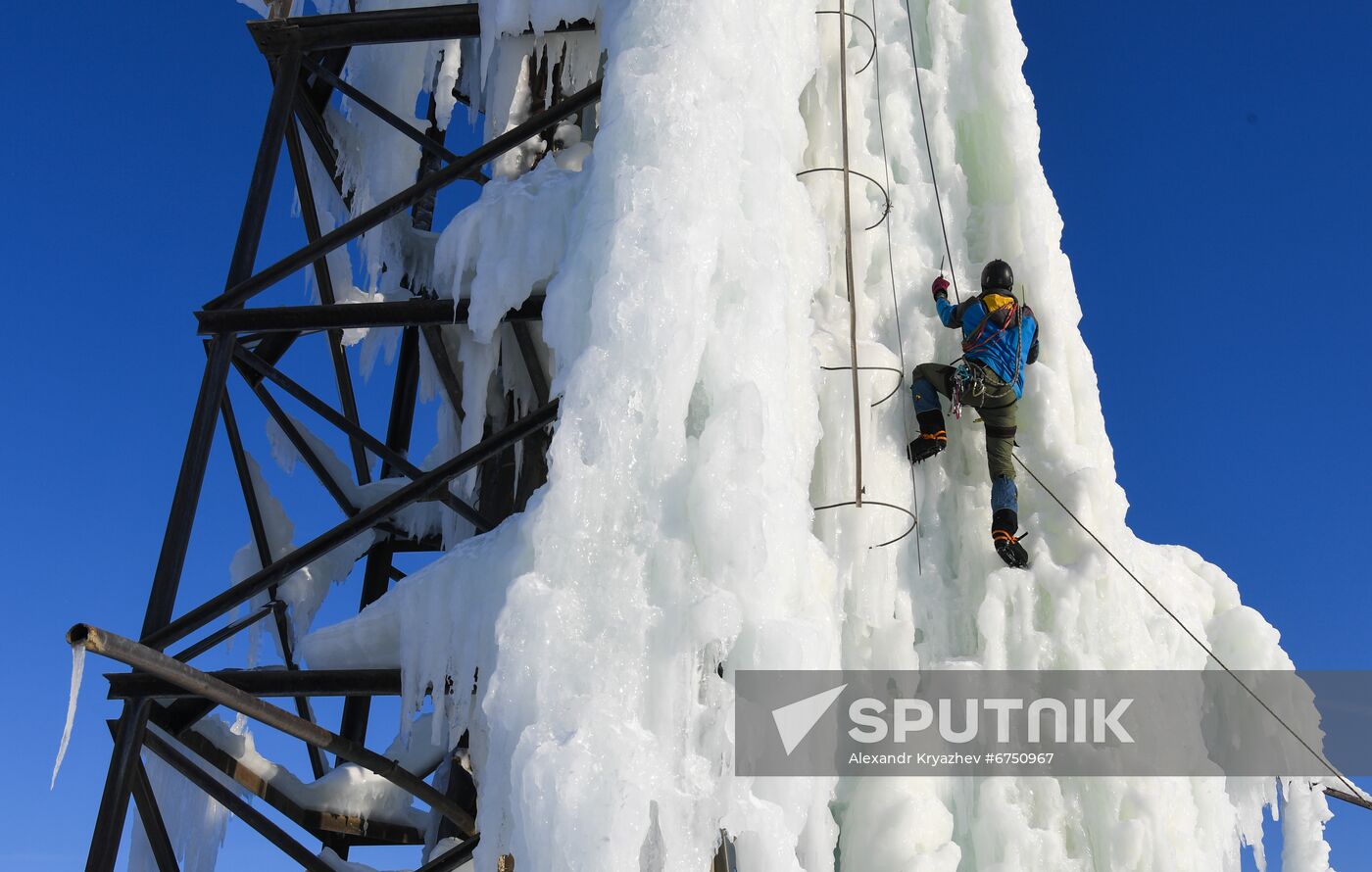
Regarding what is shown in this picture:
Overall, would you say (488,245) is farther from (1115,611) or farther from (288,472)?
(1115,611)

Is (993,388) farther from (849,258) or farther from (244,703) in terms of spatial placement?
(244,703)

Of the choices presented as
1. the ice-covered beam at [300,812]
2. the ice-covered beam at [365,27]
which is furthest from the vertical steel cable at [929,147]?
the ice-covered beam at [300,812]

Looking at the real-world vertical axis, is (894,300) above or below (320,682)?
above

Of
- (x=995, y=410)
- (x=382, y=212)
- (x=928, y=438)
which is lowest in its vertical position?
(x=928, y=438)

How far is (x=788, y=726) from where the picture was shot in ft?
16.0

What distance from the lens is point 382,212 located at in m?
6.96

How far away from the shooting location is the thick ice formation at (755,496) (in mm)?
4711

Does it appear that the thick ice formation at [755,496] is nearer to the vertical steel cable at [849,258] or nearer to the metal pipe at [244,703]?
the vertical steel cable at [849,258]

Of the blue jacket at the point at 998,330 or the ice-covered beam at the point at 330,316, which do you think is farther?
the blue jacket at the point at 998,330

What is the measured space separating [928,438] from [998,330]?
702 millimetres

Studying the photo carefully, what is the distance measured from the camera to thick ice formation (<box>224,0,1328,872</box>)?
4711 mm

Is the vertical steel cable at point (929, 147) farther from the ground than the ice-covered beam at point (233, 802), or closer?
farther from the ground

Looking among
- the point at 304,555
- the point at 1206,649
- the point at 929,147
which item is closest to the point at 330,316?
the point at 304,555

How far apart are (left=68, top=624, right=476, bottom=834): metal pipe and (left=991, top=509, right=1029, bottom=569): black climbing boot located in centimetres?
308
